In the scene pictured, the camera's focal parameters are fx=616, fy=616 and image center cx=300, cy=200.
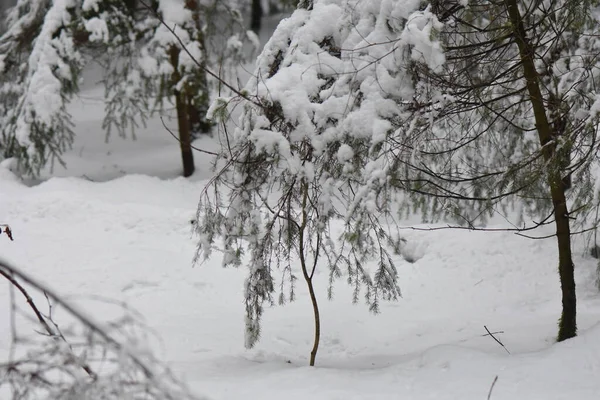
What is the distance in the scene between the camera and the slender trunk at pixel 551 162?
505cm

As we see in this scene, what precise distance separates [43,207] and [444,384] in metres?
7.53

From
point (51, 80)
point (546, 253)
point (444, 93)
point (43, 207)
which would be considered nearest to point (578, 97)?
point (444, 93)

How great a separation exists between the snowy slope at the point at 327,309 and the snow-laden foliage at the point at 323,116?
110 centimetres

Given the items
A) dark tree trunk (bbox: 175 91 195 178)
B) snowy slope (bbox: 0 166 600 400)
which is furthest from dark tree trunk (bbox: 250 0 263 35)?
snowy slope (bbox: 0 166 600 400)

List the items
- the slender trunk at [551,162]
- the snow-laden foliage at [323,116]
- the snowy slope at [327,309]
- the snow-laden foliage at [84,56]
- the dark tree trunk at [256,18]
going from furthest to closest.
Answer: the dark tree trunk at [256,18], the snow-laden foliage at [84,56], the slender trunk at [551,162], the snowy slope at [327,309], the snow-laden foliage at [323,116]

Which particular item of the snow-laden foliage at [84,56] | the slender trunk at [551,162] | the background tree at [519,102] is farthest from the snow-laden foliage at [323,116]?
the snow-laden foliage at [84,56]

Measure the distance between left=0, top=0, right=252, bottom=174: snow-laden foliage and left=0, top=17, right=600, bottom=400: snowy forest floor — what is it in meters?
1.16

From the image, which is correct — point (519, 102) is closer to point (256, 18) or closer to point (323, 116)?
point (323, 116)

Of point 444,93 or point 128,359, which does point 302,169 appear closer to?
point 444,93

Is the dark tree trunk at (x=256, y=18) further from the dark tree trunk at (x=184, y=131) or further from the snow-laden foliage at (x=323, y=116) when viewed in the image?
the snow-laden foliage at (x=323, y=116)

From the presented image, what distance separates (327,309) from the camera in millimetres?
8047

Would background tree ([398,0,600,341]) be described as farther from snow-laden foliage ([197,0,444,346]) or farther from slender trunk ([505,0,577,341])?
snow-laden foliage ([197,0,444,346])

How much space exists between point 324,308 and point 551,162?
400 centimetres

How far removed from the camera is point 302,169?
494 centimetres
